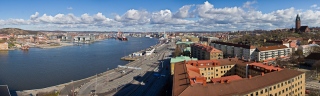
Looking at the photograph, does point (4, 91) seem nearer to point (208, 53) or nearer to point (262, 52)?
point (208, 53)

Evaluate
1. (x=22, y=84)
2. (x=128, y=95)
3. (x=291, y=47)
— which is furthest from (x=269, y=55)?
(x=22, y=84)

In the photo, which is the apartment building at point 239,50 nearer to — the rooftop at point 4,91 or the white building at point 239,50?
the white building at point 239,50

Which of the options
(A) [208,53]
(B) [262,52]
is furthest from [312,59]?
(A) [208,53]

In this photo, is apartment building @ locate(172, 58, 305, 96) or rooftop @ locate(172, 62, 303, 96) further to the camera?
apartment building @ locate(172, 58, 305, 96)

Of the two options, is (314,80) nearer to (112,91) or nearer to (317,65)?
(317,65)

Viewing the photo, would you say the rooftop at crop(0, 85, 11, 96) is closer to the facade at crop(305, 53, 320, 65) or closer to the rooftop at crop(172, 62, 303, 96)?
the rooftop at crop(172, 62, 303, 96)

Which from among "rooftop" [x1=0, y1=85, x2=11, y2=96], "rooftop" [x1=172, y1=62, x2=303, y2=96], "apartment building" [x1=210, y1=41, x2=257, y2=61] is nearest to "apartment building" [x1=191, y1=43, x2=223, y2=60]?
"apartment building" [x1=210, y1=41, x2=257, y2=61]

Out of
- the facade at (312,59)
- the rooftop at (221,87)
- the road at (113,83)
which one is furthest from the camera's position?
the facade at (312,59)

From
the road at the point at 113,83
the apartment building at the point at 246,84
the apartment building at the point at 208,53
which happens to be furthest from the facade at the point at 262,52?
the apartment building at the point at 246,84
